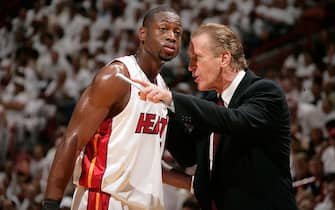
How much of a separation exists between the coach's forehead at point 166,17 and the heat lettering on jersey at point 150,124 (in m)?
0.60

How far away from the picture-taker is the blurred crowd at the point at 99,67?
311 inches

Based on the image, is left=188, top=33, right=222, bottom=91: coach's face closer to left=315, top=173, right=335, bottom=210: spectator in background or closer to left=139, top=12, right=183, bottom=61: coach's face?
left=139, top=12, right=183, bottom=61: coach's face

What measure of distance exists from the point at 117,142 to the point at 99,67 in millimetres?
7814

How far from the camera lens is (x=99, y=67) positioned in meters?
11.7

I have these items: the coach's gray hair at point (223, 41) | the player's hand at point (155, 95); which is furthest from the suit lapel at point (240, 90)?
the player's hand at point (155, 95)

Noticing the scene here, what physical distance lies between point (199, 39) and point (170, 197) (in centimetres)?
379

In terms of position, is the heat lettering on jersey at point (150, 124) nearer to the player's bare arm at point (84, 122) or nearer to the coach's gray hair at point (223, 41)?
the player's bare arm at point (84, 122)

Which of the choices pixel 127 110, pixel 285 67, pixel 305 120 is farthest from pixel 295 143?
pixel 127 110

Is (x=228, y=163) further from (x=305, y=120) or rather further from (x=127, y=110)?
(x=305, y=120)

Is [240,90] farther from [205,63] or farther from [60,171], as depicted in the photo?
[60,171]

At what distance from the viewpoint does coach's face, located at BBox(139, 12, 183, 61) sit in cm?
413

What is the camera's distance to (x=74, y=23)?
13586mm

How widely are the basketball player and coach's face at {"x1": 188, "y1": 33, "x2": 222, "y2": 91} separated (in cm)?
59

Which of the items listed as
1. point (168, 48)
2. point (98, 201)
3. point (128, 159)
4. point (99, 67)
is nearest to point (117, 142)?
point (128, 159)
